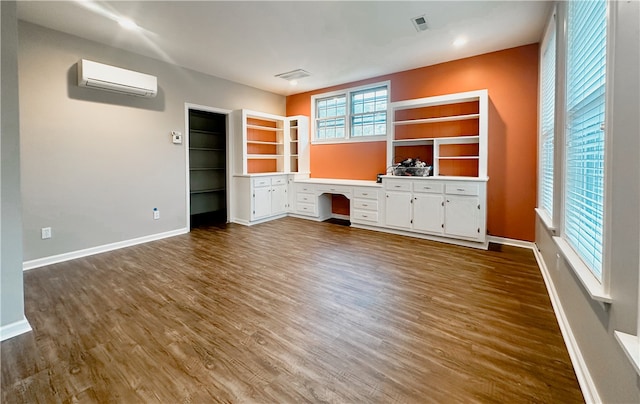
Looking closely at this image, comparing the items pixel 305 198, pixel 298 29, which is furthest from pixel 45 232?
pixel 305 198

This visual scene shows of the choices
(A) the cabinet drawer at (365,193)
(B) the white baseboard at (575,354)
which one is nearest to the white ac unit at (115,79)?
(A) the cabinet drawer at (365,193)

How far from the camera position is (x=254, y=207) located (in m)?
5.50

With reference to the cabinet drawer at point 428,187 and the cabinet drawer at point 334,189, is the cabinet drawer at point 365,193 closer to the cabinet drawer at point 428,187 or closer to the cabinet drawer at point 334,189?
the cabinet drawer at point 334,189

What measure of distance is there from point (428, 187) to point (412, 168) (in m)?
0.43

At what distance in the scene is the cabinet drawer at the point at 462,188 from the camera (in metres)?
3.94

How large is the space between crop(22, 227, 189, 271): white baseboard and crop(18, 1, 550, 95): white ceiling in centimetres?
262

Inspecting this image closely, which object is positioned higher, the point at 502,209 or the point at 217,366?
the point at 502,209

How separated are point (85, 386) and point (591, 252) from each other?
9.15 feet

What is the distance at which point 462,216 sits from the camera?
405 centimetres

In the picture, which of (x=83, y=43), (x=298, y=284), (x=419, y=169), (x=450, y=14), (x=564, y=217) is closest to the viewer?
(x=564, y=217)

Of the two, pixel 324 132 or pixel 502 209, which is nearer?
pixel 502 209

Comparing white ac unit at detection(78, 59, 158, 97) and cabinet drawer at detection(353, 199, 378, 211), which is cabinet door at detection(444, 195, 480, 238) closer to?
cabinet drawer at detection(353, 199, 378, 211)

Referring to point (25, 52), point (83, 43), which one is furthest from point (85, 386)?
point (83, 43)

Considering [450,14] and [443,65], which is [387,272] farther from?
[443,65]
